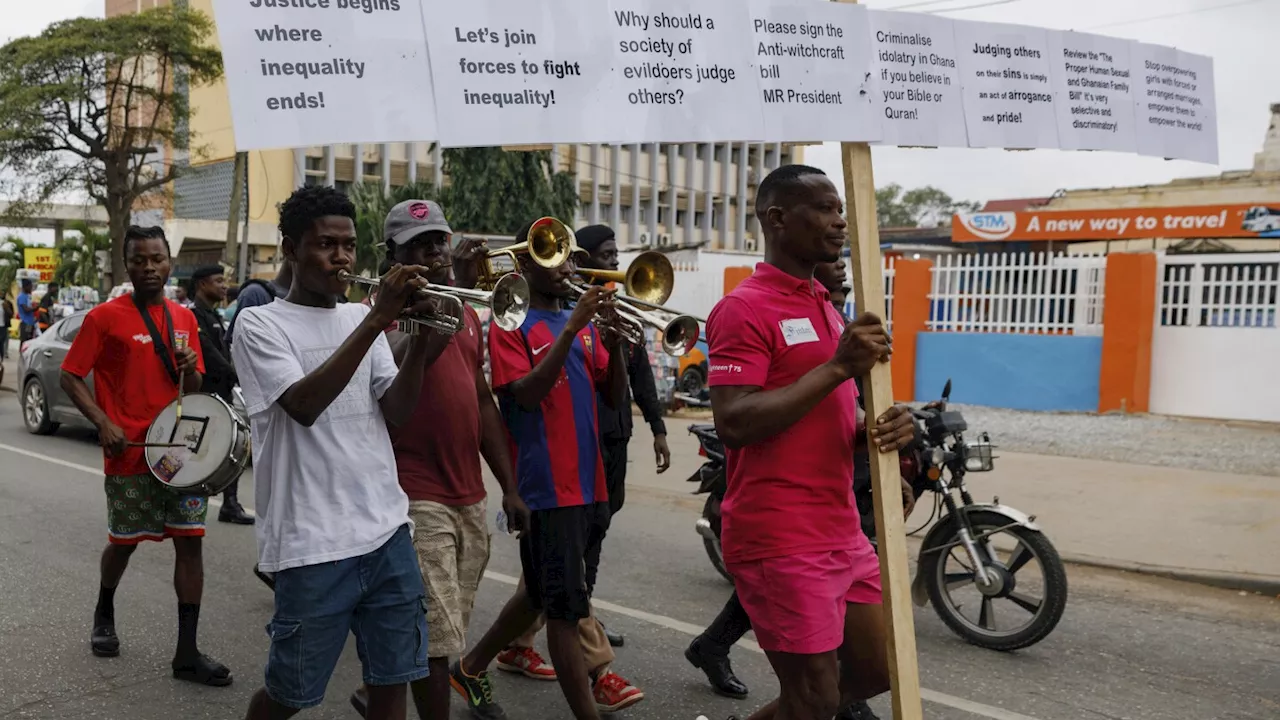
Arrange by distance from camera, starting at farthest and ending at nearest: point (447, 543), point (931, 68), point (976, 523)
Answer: point (976, 523), point (447, 543), point (931, 68)

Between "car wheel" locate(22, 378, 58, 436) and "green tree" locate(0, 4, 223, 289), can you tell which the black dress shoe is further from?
"green tree" locate(0, 4, 223, 289)

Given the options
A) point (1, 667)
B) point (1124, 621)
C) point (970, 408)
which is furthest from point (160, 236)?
point (970, 408)

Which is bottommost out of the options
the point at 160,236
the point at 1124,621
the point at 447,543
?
the point at 1124,621

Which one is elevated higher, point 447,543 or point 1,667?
point 447,543

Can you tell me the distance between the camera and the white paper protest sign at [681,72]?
2.99m

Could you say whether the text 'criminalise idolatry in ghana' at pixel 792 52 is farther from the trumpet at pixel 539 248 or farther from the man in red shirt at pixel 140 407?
the man in red shirt at pixel 140 407

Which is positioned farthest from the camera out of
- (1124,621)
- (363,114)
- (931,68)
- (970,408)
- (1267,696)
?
Answer: (970,408)

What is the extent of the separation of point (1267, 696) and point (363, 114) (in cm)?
449

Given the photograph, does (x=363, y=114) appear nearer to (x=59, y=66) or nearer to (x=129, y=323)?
(x=129, y=323)

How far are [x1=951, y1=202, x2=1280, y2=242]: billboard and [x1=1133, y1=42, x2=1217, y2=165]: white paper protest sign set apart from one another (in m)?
18.3

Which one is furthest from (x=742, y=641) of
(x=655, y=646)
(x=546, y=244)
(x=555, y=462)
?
(x=546, y=244)

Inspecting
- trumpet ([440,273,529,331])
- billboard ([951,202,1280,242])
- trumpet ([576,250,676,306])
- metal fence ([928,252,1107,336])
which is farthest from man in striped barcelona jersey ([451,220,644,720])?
billboard ([951,202,1280,242])

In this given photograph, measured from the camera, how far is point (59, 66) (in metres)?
27.8

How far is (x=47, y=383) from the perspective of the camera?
12.4 m
